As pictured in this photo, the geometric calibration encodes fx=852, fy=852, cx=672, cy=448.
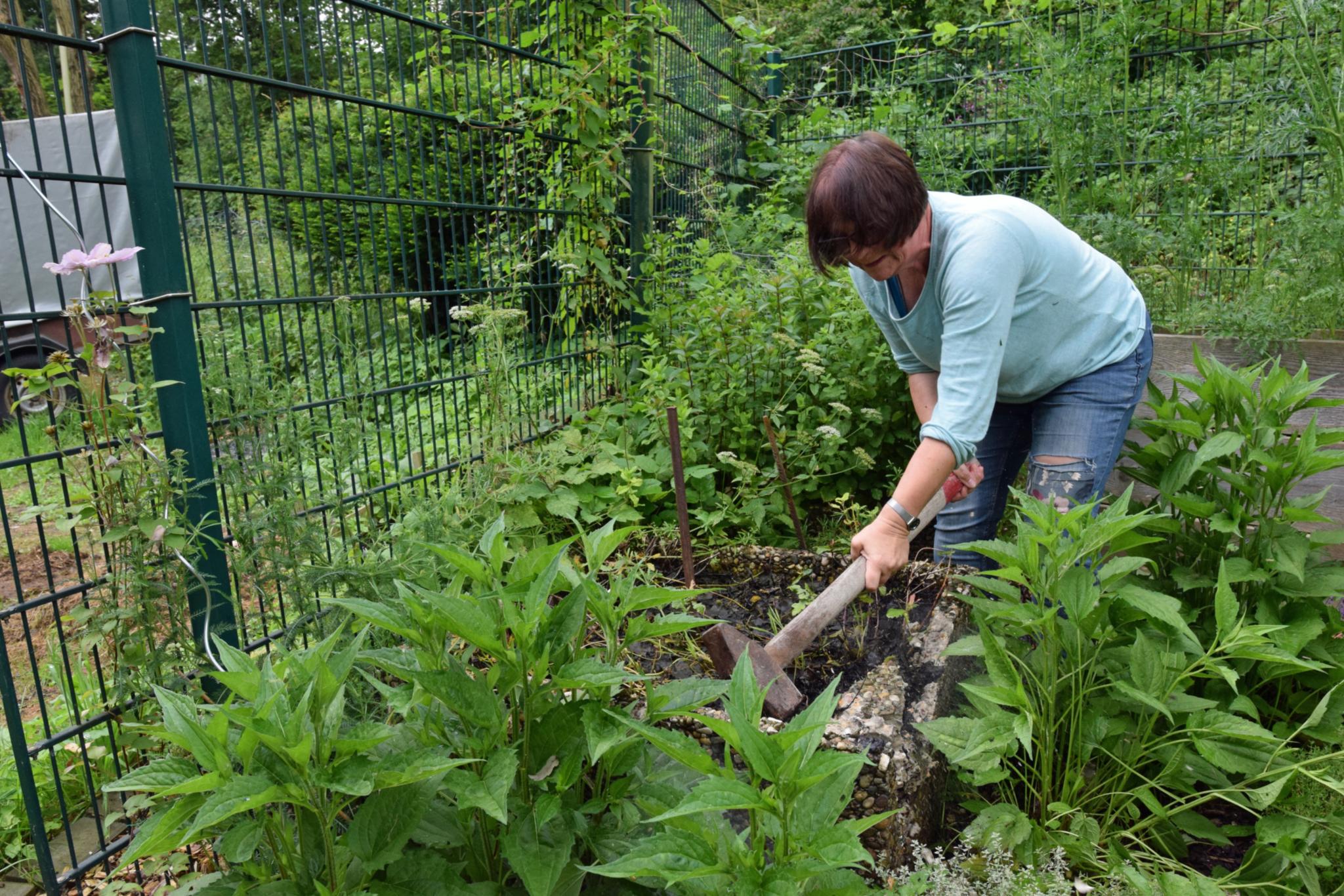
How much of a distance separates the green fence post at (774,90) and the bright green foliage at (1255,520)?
631 cm

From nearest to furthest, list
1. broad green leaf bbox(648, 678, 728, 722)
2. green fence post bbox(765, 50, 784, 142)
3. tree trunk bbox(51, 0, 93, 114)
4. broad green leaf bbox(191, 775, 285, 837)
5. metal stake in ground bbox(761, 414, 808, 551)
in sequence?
broad green leaf bbox(191, 775, 285, 837)
broad green leaf bbox(648, 678, 728, 722)
tree trunk bbox(51, 0, 93, 114)
metal stake in ground bbox(761, 414, 808, 551)
green fence post bbox(765, 50, 784, 142)

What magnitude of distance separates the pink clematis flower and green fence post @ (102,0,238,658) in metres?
0.25

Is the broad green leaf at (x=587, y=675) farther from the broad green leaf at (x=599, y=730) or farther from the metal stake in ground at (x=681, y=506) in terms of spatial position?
the metal stake in ground at (x=681, y=506)

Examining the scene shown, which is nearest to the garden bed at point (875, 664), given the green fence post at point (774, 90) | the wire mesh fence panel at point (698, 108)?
the wire mesh fence panel at point (698, 108)

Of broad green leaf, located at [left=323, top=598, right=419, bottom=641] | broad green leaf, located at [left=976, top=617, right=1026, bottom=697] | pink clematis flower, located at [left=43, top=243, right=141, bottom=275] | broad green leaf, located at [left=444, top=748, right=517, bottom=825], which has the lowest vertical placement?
broad green leaf, located at [left=976, top=617, right=1026, bottom=697]

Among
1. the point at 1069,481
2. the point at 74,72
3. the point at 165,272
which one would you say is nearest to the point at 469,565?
the point at 165,272

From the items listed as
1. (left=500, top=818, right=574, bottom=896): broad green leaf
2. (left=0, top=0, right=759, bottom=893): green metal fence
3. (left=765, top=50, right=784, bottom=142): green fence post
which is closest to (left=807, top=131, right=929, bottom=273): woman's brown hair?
(left=0, top=0, right=759, bottom=893): green metal fence

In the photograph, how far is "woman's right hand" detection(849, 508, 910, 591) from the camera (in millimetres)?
2242

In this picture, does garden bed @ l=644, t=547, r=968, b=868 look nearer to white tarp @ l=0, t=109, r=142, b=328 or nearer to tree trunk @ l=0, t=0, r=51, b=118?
white tarp @ l=0, t=109, r=142, b=328

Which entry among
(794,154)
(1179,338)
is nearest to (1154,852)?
(1179,338)

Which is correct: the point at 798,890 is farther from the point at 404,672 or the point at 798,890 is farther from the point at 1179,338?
the point at 1179,338

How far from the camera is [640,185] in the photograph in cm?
471

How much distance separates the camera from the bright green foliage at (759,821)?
111 centimetres

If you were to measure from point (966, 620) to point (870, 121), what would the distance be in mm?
5914
